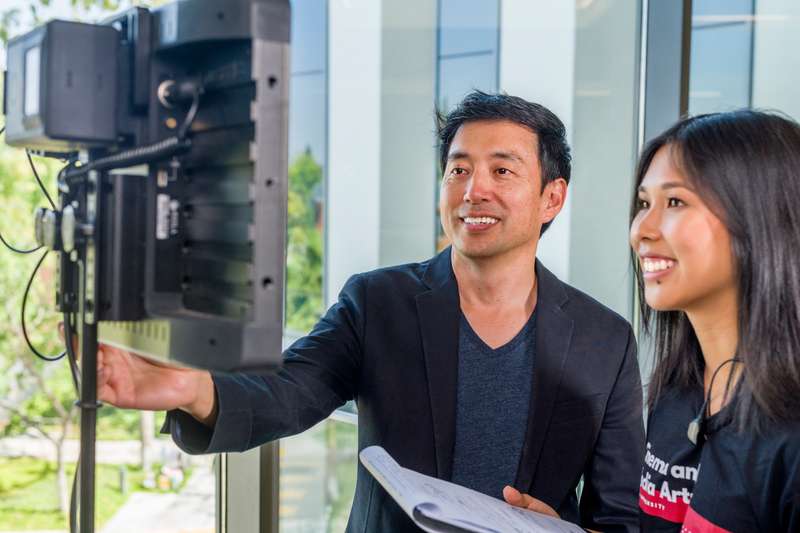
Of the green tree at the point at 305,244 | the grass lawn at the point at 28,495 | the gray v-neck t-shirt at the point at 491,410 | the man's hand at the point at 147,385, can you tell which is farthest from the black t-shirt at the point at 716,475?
the grass lawn at the point at 28,495

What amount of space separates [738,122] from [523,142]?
0.65 meters

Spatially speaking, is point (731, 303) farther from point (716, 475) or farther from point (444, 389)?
point (444, 389)

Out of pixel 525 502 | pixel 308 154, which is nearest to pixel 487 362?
pixel 525 502

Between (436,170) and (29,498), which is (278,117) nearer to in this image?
(436,170)

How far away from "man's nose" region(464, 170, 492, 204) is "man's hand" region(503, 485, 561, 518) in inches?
21.5

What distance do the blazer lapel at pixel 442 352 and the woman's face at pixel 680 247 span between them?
541mm

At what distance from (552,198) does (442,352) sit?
16.4 inches

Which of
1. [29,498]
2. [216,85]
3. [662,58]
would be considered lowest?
[29,498]

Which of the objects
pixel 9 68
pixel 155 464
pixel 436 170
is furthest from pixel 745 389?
pixel 155 464

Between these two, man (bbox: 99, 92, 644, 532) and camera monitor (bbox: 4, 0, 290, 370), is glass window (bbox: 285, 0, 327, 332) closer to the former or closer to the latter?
man (bbox: 99, 92, 644, 532)

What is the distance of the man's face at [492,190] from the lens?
1762 mm

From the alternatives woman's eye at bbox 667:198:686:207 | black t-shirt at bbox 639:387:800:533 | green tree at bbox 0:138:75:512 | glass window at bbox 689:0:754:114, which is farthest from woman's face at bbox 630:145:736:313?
green tree at bbox 0:138:75:512

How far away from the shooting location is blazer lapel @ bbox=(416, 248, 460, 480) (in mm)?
1686

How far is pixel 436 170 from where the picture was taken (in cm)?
313
